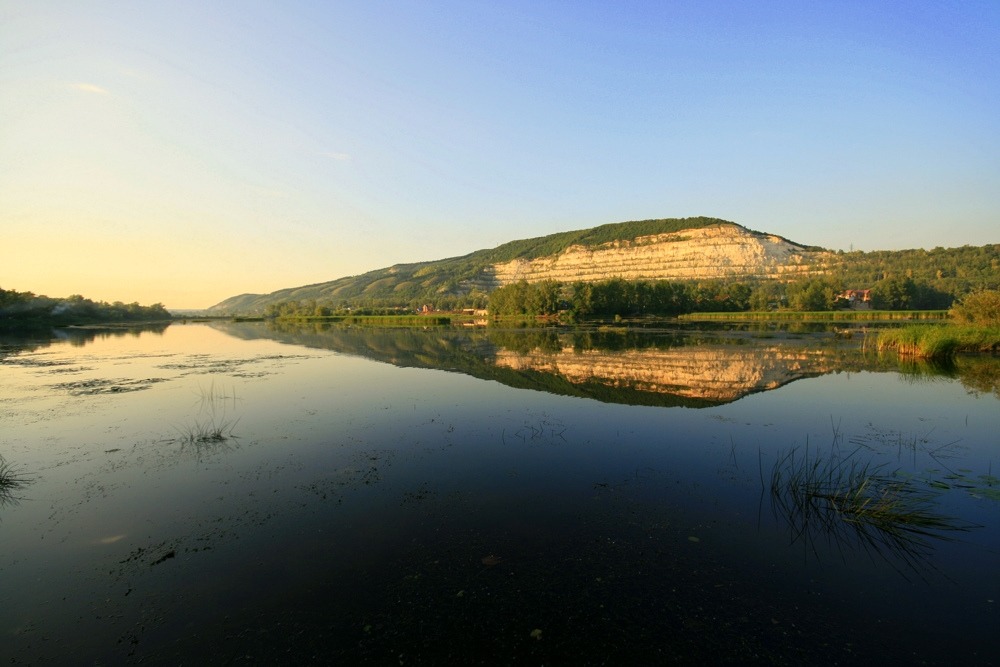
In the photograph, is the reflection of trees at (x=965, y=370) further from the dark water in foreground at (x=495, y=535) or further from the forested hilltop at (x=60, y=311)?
the forested hilltop at (x=60, y=311)

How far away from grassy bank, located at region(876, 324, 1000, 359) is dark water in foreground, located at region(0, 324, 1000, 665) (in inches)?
606

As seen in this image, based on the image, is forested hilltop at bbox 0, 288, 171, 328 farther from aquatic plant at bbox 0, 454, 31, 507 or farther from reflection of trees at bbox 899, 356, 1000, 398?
reflection of trees at bbox 899, 356, 1000, 398

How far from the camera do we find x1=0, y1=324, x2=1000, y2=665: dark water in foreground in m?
5.06

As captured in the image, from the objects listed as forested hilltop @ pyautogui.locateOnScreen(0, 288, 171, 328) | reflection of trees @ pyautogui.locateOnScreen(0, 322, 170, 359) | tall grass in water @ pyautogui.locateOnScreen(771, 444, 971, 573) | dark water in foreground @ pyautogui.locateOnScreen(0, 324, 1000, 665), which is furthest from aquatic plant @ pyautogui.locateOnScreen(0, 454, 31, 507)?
forested hilltop @ pyautogui.locateOnScreen(0, 288, 171, 328)

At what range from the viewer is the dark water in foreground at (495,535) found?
16.6 ft

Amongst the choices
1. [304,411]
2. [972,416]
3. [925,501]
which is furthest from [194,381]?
[972,416]

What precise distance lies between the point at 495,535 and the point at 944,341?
34578mm

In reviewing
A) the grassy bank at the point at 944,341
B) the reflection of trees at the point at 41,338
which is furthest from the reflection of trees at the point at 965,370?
the reflection of trees at the point at 41,338

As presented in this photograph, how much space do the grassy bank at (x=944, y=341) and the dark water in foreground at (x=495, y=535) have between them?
50.5 ft

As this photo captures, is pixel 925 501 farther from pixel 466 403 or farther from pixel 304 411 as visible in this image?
pixel 304 411

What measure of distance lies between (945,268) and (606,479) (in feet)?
562

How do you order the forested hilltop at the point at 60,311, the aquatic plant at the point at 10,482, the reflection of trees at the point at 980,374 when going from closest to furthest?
the aquatic plant at the point at 10,482 < the reflection of trees at the point at 980,374 < the forested hilltop at the point at 60,311

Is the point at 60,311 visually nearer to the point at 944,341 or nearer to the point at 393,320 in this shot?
the point at 393,320

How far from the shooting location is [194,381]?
75.6ft
